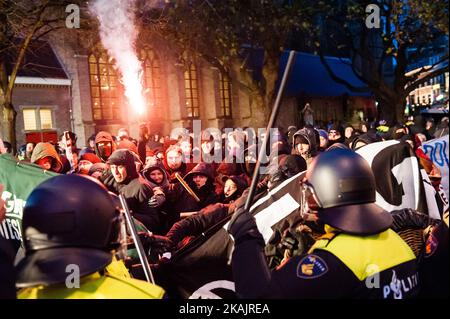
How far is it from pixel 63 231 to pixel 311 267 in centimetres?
108

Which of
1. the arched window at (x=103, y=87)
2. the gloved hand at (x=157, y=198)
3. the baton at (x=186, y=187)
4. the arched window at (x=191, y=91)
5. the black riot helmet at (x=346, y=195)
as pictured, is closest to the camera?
the black riot helmet at (x=346, y=195)

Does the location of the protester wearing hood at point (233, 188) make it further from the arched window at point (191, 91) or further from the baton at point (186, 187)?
the arched window at point (191, 91)

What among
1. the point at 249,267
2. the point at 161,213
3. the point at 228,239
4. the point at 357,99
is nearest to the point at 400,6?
the point at 161,213

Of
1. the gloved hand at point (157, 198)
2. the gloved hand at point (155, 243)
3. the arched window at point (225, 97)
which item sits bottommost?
the gloved hand at point (155, 243)

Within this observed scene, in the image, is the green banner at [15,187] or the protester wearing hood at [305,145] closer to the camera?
the green banner at [15,187]

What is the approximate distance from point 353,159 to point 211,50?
57.3ft

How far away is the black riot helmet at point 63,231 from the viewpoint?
6.24 feet

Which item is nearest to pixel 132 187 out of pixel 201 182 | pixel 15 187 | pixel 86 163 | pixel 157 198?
pixel 157 198

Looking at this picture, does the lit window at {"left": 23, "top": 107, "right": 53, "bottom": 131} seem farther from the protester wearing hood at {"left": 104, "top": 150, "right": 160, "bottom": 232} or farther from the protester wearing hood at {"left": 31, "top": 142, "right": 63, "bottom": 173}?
the protester wearing hood at {"left": 104, "top": 150, "right": 160, "bottom": 232}

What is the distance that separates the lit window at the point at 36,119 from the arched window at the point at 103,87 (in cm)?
260

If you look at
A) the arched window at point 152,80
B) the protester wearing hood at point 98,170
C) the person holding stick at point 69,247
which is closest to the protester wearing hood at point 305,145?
the protester wearing hood at point 98,170

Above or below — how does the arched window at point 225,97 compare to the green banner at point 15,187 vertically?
above

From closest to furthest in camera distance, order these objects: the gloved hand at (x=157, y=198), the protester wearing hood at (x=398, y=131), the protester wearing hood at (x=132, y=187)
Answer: the protester wearing hood at (x=132, y=187) → the gloved hand at (x=157, y=198) → the protester wearing hood at (x=398, y=131)

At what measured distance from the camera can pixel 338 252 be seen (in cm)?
206
